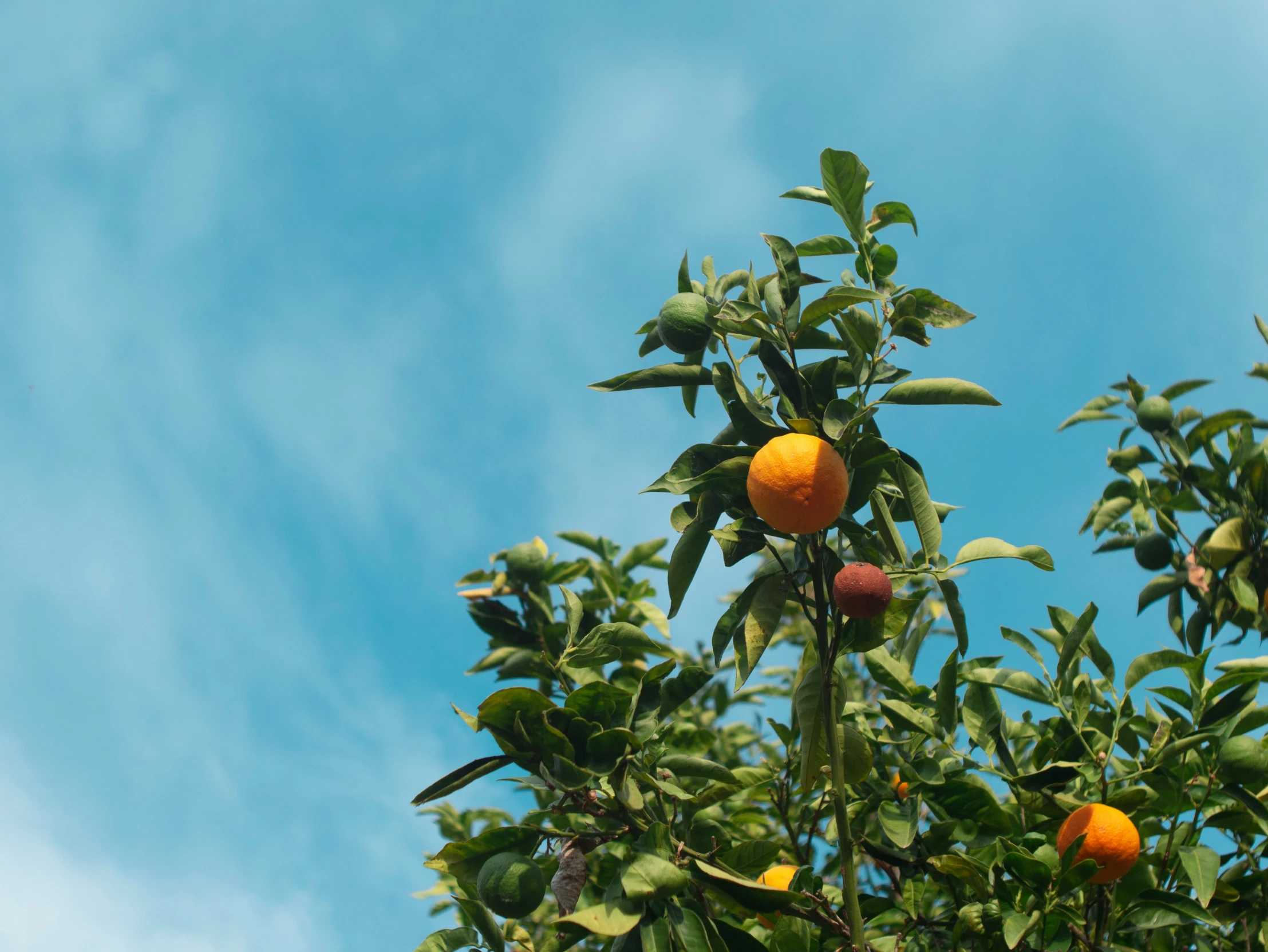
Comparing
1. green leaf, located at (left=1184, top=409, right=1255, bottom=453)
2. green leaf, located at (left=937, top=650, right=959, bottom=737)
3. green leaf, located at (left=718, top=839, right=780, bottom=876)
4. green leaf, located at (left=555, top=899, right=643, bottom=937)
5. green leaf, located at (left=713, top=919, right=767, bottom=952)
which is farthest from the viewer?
green leaf, located at (left=1184, top=409, right=1255, bottom=453)

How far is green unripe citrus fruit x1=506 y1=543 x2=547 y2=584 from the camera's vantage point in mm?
4387

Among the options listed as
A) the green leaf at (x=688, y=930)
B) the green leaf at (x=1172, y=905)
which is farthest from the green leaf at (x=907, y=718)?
the green leaf at (x=688, y=930)

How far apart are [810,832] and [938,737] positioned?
1.48ft

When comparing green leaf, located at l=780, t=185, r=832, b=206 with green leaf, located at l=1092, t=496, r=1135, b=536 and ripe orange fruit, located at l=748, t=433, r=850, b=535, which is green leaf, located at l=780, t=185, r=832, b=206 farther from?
green leaf, located at l=1092, t=496, r=1135, b=536

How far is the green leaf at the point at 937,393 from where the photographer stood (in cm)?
236

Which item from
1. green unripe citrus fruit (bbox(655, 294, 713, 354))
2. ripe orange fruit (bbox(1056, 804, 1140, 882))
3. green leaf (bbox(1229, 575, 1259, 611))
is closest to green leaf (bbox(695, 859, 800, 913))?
ripe orange fruit (bbox(1056, 804, 1140, 882))

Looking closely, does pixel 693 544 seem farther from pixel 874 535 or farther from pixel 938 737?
pixel 938 737

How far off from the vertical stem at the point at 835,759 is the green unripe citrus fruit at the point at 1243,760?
1.06m

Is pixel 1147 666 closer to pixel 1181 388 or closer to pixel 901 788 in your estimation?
pixel 901 788

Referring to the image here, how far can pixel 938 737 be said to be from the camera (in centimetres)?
271

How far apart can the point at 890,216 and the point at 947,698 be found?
1.32 meters

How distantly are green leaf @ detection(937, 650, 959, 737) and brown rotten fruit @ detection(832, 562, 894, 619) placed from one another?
599 mm

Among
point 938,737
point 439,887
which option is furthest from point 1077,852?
point 439,887

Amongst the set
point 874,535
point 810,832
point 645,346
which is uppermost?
point 645,346
